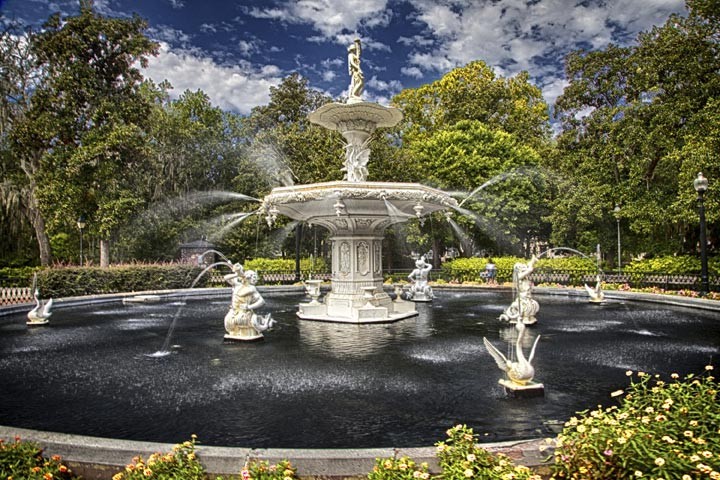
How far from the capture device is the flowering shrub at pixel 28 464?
356cm

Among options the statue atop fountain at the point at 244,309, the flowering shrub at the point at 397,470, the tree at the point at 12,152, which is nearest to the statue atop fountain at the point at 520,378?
the flowering shrub at the point at 397,470

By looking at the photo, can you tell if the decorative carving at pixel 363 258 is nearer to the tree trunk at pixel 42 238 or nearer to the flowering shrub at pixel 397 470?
the flowering shrub at pixel 397 470

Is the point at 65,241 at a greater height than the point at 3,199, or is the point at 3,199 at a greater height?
the point at 3,199

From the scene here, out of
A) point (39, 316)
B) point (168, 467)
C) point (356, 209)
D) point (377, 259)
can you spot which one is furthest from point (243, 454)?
point (39, 316)

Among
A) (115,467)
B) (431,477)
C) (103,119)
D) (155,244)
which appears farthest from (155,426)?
(155,244)

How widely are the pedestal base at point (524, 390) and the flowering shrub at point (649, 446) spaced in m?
1.88

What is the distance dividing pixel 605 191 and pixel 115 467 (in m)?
29.4

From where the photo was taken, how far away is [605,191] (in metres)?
27.8

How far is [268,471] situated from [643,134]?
2836cm

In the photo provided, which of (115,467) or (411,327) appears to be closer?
(115,467)

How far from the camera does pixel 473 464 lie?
3.47 m

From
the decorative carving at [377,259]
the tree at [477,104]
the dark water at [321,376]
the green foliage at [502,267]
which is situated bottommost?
the dark water at [321,376]

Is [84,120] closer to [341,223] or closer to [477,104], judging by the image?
[341,223]

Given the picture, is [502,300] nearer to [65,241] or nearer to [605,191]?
[605,191]
